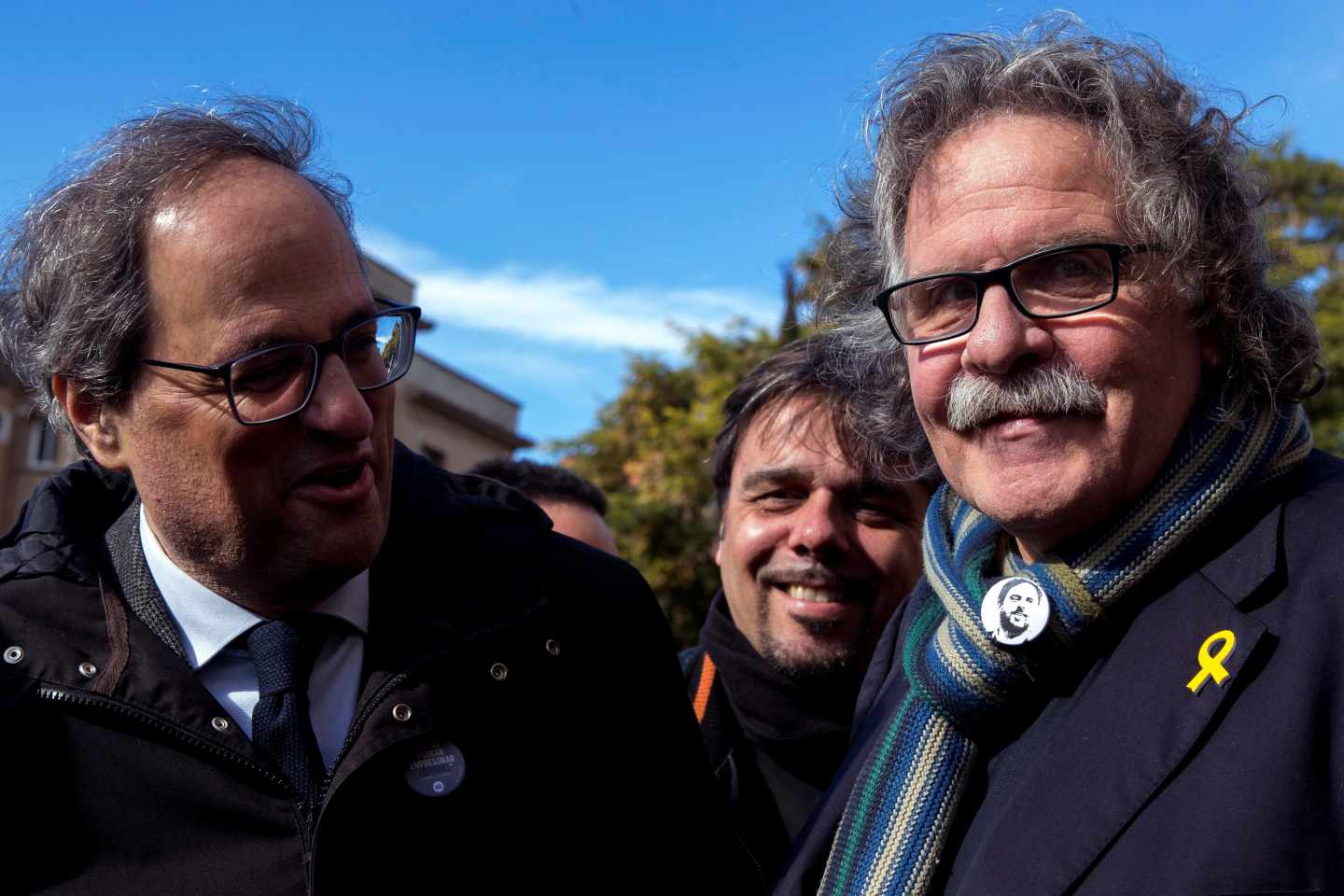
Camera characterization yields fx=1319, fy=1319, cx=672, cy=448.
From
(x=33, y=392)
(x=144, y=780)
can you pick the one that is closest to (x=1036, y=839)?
(x=144, y=780)

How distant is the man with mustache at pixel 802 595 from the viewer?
346 centimetres

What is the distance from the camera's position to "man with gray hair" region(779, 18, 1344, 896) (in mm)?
1891

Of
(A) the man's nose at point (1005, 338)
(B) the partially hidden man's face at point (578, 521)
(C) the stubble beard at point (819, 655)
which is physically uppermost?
(B) the partially hidden man's face at point (578, 521)

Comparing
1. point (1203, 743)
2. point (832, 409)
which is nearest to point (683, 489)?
point (832, 409)

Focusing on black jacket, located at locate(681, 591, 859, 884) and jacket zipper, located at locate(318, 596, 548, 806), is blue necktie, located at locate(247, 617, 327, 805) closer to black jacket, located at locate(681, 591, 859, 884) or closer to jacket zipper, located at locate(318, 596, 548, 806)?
jacket zipper, located at locate(318, 596, 548, 806)

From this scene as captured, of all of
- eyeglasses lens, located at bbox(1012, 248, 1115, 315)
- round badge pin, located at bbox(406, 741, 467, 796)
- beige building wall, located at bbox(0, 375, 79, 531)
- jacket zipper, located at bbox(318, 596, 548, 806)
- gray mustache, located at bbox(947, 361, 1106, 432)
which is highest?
beige building wall, located at bbox(0, 375, 79, 531)

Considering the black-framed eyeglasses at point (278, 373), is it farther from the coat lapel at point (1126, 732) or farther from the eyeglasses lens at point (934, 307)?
the coat lapel at point (1126, 732)

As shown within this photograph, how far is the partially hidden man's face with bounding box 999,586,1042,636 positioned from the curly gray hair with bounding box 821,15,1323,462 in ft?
1.51

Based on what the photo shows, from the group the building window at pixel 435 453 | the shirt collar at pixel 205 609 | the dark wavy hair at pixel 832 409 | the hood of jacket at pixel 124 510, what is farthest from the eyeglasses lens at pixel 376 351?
the building window at pixel 435 453

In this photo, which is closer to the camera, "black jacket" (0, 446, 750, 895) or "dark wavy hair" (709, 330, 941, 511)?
"black jacket" (0, 446, 750, 895)

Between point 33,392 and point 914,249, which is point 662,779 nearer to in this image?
point 914,249

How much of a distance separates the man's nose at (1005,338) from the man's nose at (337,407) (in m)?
1.09

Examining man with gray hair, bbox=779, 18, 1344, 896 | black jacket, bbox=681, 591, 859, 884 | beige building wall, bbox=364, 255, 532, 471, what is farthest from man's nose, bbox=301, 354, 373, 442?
beige building wall, bbox=364, 255, 532, 471

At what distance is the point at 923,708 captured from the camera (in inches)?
96.0
